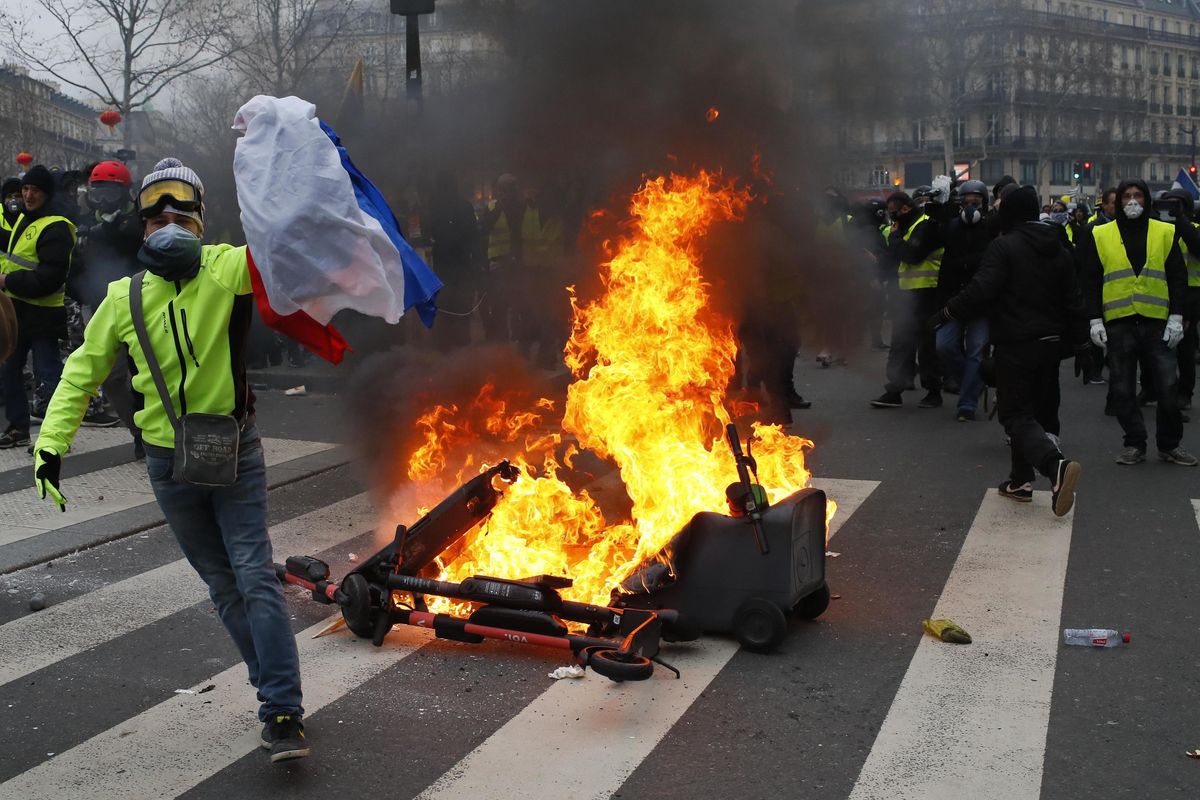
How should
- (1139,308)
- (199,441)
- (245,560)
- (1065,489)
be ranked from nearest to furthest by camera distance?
1. (199,441)
2. (245,560)
3. (1065,489)
4. (1139,308)

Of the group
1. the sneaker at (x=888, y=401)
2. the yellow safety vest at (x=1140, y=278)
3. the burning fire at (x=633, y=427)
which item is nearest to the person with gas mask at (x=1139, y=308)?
the yellow safety vest at (x=1140, y=278)

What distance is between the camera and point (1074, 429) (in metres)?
10.1

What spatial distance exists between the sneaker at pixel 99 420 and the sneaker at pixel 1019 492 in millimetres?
7064

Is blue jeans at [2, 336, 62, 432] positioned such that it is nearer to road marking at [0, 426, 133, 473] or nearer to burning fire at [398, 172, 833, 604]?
road marking at [0, 426, 133, 473]

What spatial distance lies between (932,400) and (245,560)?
27.6 ft

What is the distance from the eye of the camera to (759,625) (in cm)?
489

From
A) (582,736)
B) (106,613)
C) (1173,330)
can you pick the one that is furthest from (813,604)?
(1173,330)

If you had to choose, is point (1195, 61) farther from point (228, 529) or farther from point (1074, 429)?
point (228, 529)

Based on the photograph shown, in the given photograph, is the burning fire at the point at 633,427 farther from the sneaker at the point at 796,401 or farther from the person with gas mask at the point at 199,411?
the sneaker at the point at 796,401

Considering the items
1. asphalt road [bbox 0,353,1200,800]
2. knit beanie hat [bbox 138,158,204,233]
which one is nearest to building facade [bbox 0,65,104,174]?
asphalt road [bbox 0,353,1200,800]

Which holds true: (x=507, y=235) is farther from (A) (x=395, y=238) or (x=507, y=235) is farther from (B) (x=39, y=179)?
(A) (x=395, y=238)

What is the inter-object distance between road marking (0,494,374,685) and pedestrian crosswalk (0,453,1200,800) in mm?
13

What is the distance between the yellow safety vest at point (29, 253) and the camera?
9.11m

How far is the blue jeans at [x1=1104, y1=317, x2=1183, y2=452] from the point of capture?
8.43 metres
